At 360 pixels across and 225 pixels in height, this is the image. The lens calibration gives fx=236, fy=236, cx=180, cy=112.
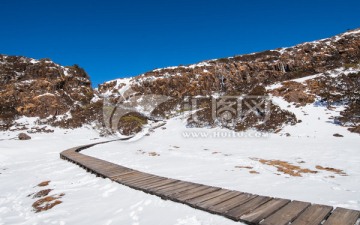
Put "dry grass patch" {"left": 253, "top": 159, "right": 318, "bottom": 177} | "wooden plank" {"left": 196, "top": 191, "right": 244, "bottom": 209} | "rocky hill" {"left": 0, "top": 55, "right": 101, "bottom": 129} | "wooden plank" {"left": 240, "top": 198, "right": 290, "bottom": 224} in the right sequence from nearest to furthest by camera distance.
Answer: "wooden plank" {"left": 240, "top": 198, "right": 290, "bottom": 224}, "wooden plank" {"left": 196, "top": 191, "right": 244, "bottom": 209}, "dry grass patch" {"left": 253, "top": 159, "right": 318, "bottom": 177}, "rocky hill" {"left": 0, "top": 55, "right": 101, "bottom": 129}

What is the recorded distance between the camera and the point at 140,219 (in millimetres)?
3631

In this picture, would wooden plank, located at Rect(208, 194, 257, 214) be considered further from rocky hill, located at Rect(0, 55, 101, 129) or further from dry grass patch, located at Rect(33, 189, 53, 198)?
rocky hill, located at Rect(0, 55, 101, 129)

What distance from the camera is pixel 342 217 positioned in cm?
303

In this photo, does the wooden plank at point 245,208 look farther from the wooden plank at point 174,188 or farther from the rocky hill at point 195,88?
the rocky hill at point 195,88

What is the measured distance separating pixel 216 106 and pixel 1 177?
17.8 meters

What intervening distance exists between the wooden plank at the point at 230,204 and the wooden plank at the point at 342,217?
1196 millimetres

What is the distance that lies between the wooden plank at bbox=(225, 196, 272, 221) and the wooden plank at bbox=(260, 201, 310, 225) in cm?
35

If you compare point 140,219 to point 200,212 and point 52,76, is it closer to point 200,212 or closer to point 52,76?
point 200,212

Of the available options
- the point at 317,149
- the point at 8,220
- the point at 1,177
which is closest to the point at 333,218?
the point at 8,220

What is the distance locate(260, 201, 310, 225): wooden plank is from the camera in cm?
303

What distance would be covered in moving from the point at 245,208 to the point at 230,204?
10.3 inches
